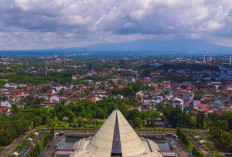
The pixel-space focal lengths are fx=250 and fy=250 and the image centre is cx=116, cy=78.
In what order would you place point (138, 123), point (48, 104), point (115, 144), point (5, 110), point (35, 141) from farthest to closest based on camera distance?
point (48, 104) < point (5, 110) < point (138, 123) < point (35, 141) < point (115, 144)

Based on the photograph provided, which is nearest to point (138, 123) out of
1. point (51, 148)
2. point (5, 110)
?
point (51, 148)

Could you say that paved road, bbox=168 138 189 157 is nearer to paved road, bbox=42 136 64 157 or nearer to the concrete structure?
the concrete structure

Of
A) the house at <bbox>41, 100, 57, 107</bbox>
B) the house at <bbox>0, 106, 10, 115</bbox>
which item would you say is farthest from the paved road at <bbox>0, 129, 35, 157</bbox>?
the house at <bbox>41, 100, 57, 107</bbox>

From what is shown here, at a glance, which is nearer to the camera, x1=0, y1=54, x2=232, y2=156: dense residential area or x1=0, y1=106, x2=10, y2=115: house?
x1=0, y1=54, x2=232, y2=156: dense residential area

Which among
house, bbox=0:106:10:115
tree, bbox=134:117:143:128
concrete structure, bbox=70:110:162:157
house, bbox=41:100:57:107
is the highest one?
concrete structure, bbox=70:110:162:157

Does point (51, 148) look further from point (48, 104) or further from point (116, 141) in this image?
point (48, 104)

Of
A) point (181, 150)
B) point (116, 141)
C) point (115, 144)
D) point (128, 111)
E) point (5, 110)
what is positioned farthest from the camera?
point (5, 110)

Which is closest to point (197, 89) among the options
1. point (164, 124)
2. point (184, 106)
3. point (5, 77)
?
point (184, 106)

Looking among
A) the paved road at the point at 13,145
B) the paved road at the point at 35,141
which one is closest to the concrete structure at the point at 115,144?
the paved road at the point at 35,141
